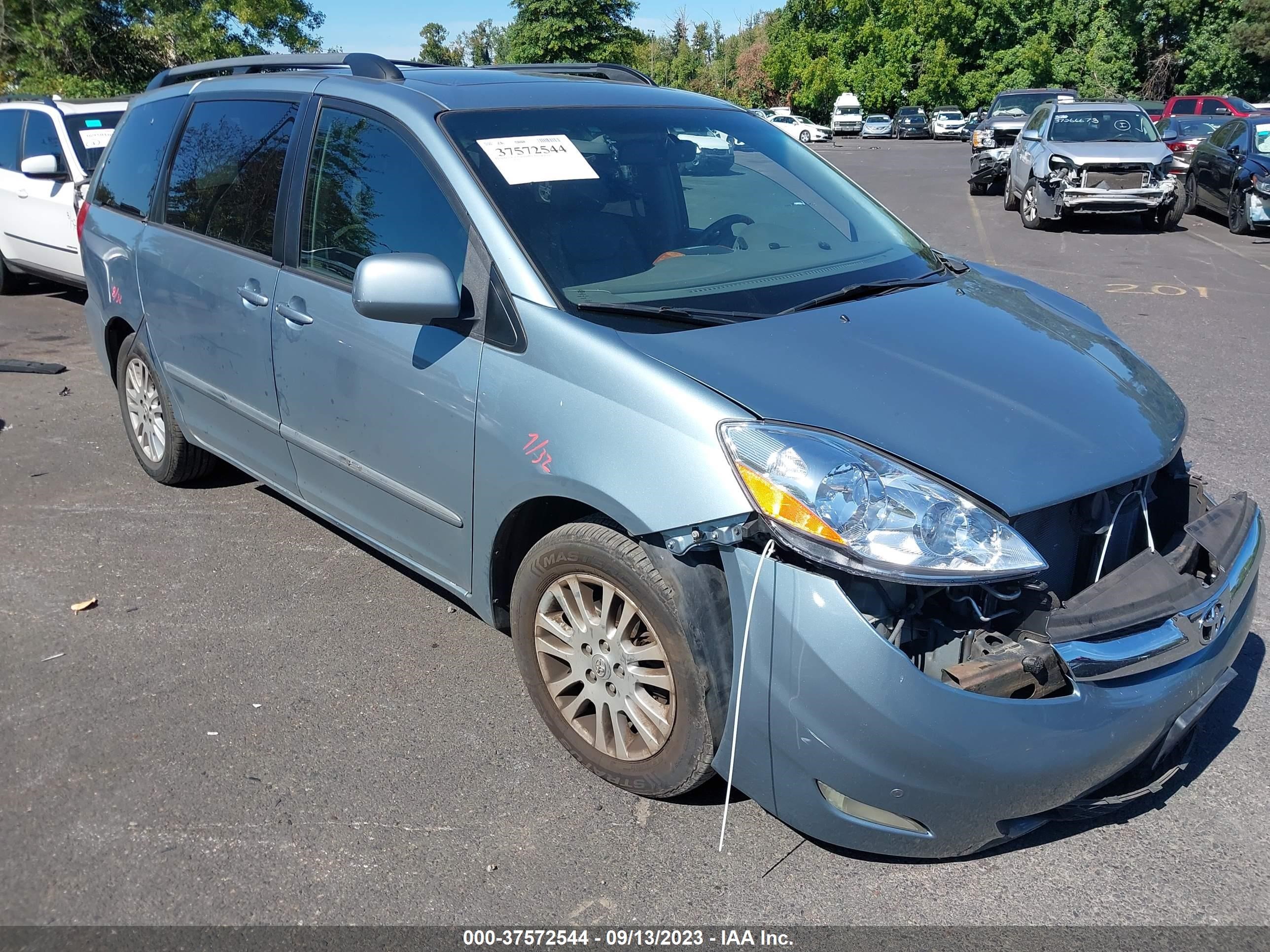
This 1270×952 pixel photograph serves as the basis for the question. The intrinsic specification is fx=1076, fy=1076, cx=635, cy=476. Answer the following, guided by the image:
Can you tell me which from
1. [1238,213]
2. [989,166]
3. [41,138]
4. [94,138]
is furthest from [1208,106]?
[41,138]

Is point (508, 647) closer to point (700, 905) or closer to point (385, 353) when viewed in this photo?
point (385, 353)

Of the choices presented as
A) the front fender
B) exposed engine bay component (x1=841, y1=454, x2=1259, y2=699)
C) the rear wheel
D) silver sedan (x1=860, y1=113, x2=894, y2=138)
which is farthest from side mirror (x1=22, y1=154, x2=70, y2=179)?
silver sedan (x1=860, y1=113, x2=894, y2=138)

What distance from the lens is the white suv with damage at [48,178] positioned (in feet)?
30.0

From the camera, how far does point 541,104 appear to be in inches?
146

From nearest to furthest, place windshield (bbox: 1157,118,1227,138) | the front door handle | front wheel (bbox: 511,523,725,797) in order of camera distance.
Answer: front wheel (bbox: 511,523,725,797)
the front door handle
windshield (bbox: 1157,118,1227,138)

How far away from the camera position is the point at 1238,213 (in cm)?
1491

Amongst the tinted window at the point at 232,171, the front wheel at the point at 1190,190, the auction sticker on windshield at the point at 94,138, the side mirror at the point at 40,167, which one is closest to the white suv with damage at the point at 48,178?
the auction sticker on windshield at the point at 94,138

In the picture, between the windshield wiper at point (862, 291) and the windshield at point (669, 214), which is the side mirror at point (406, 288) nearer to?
the windshield at point (669, 214)

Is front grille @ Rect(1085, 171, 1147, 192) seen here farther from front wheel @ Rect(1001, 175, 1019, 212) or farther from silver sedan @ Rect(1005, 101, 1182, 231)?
front wheel @ Rect(1001, 175, 1019, 212)

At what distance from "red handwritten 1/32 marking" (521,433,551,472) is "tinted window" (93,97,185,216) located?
3012 mm

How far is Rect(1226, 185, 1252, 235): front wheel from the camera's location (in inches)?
579

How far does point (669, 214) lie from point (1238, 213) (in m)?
14.3

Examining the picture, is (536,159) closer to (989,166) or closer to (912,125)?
(989,166)

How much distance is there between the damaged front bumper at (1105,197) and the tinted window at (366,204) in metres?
12.9
